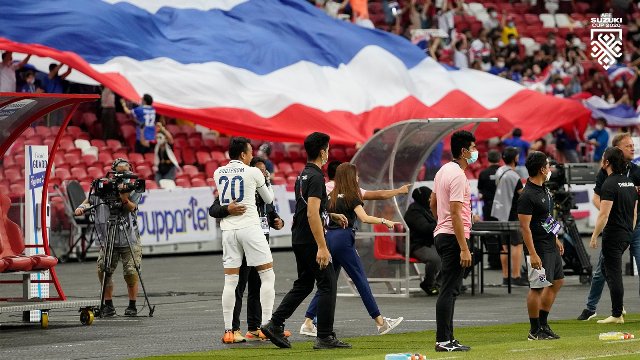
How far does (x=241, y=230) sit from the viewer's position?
14.3m

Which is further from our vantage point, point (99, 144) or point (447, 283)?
point (99, 144)

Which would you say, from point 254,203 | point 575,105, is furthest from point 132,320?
point 575,105

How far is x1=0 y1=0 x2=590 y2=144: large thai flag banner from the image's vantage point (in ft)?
104

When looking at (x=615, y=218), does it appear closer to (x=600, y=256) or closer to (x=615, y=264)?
(x=615, y=264)

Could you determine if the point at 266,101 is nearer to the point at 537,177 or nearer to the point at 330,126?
the point at 330,126

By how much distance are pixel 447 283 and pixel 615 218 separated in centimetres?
363

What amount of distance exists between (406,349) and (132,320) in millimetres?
4642

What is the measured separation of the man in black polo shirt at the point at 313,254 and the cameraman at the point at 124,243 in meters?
4.04

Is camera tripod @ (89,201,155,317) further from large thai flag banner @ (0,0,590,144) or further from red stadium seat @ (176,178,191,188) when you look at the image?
red stadium seat @ (176,178,191,188)

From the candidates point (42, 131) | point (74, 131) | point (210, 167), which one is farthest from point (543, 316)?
point (210, 167)

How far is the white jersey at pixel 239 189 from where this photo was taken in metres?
14.3

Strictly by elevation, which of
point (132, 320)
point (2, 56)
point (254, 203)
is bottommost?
point (132, 320)

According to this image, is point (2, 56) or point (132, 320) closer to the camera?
point (132, 320)

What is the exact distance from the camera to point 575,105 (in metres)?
39.0
